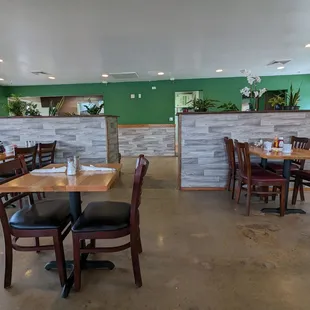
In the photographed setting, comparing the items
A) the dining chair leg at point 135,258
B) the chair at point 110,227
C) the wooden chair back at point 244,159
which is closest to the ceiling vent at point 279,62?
the wooden chair back at point 244,159

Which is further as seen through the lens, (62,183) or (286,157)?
(286,157)

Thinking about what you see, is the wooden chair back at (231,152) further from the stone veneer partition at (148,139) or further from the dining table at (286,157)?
the stone veneer partition at (148,139)

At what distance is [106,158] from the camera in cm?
444

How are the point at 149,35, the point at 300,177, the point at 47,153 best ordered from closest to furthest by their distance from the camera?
the point at 300,177 < the point at 149,35 < the point at 47,153

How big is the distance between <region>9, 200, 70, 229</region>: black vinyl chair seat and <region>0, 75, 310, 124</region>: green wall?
20.9 ft

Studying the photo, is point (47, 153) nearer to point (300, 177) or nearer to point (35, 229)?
point (35, 229)

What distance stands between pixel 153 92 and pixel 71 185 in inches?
266

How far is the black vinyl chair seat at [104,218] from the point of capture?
1.62 meters

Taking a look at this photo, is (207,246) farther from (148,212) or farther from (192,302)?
(148,212)

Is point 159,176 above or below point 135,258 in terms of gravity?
below

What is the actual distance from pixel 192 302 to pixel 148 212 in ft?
5.24

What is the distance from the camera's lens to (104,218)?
1.71m

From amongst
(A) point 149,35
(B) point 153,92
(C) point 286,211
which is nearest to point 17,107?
(A) point 149,35

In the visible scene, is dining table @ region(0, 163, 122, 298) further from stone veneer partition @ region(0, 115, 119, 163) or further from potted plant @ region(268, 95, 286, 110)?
potted plant @ region(268, 95, 286, 110)
